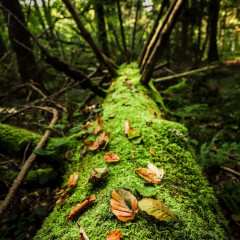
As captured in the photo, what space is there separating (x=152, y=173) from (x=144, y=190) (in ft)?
0.49

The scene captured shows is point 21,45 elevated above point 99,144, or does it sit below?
above

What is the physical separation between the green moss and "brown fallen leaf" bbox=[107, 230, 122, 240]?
0.09 feet

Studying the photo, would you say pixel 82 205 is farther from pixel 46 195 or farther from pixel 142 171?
pixel 46 195

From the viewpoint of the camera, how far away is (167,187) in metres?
0.88

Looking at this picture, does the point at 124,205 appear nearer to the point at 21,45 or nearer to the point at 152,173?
the point at 152,173

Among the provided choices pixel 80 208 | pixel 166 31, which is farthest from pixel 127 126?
pixel 166 31

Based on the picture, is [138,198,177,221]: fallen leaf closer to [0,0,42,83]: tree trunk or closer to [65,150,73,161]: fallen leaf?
[65,150,73,161]: fallen leaf

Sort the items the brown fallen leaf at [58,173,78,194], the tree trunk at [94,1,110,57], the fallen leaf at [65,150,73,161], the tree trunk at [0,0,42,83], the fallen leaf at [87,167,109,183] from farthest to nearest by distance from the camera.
Result: the tree trunk at [94,1,110,57]
the tree trunk at [0,0,42,83]
the fallen leaf at [65,150,73,161]
the brown fallen leaf at [58,173,78,194]
the fallen leaf at [87,167,109,183]

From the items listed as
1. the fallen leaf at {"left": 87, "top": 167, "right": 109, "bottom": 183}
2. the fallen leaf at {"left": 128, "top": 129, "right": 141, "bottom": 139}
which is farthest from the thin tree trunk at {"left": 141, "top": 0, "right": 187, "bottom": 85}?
the fallen leaf at {"left": 87, "top": 167, "right": 109, "bottom": 183}

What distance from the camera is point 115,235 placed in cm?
61

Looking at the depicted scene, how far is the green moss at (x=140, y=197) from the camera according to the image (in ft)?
2.18

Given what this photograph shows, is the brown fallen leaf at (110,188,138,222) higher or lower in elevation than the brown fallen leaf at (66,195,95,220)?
higher

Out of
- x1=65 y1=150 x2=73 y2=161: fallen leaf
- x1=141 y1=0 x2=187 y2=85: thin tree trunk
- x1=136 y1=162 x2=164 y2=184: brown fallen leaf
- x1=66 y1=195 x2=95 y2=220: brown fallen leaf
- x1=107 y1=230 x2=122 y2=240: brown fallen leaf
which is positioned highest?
x1=141 y1=0 x2=187 y2=85: thin tree trunk

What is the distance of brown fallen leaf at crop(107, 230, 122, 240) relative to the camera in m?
0.60
